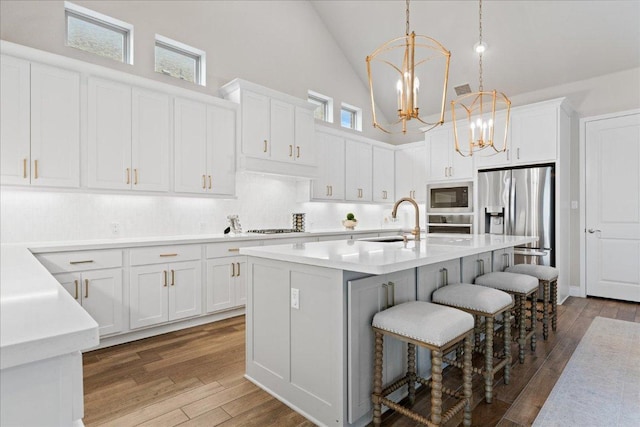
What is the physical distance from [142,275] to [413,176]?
4.79 metres

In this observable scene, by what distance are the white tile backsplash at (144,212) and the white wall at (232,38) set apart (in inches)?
54.3

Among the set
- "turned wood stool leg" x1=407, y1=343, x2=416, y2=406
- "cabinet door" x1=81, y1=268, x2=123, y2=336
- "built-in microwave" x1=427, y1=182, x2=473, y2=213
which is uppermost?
"built-in microwave" x1=427, y1=182, x2=473, y2=213

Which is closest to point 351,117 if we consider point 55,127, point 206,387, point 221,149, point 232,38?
point 232,38

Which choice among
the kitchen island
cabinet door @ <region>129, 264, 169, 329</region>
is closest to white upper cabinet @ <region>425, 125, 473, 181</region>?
the kitchen island

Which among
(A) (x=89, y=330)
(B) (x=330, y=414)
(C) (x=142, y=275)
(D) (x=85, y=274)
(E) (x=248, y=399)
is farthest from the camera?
(C) (x=142, y=275)

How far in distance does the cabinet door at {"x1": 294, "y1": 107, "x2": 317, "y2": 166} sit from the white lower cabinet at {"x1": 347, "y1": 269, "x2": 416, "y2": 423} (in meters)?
3.05

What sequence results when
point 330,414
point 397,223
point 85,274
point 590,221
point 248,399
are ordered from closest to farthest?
point 330,414
point 248,399
point 85,274
point 590,221
point 397,223

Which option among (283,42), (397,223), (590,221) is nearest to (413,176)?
(397,223)

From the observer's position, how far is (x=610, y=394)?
2254 millimetres

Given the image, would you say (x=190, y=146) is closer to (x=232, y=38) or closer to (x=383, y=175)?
(x=232, y=38)

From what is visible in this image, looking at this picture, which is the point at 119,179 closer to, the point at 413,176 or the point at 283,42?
the point at 283,42

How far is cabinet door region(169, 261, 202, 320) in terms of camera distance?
3.46m

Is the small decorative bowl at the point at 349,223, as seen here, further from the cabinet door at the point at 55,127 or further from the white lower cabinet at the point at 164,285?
the cabinet door at the point at 55,127

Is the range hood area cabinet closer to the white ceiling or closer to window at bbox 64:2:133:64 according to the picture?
window at bbox 64:2:133:64
